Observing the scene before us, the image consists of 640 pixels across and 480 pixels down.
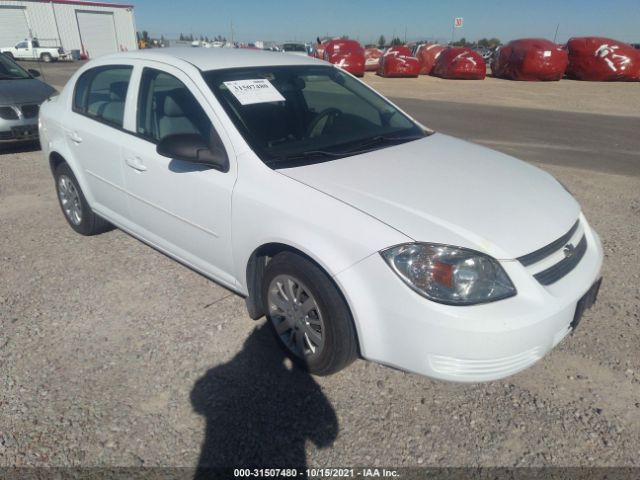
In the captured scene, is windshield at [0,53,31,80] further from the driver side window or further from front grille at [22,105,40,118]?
the driver side window

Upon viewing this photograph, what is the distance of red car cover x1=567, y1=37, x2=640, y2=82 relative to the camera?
21.1 meters

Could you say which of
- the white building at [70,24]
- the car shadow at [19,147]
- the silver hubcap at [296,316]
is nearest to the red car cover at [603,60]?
the car shadow at [19,147]

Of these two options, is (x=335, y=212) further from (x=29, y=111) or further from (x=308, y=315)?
(x=29, y=111)

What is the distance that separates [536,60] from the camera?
21.8 meters

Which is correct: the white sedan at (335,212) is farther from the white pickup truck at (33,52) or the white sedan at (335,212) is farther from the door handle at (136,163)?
the white pickup truck at (33,52)

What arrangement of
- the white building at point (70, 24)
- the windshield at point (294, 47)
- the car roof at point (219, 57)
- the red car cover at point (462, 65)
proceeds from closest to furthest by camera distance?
the car roof at point (219, 57), the red car cover at point (462, 65), the windshield at point (294, 47), the white building at point (70, 24)

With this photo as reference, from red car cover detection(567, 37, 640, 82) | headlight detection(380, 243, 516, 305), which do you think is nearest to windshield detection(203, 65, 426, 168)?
headlight detection(380, 243, 516, 305)

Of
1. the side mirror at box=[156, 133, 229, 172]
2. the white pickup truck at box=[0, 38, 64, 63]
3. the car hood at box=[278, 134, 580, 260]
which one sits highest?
the side mirror at box=[156, 133, 229, 172]

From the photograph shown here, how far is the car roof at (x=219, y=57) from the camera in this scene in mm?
3184

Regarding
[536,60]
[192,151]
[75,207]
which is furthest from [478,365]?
[536,60]

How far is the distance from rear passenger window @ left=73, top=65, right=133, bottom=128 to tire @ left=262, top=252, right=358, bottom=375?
6.07 ft

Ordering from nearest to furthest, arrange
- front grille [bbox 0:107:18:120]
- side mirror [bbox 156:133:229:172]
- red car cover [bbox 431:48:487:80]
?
side mirror [bbox 156:133:229:172] → front grille [bbox 0:107:18:120] → red car cover [bbox 431:48:487:80]

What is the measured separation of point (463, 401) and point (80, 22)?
182ft

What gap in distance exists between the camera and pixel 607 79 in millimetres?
21578
